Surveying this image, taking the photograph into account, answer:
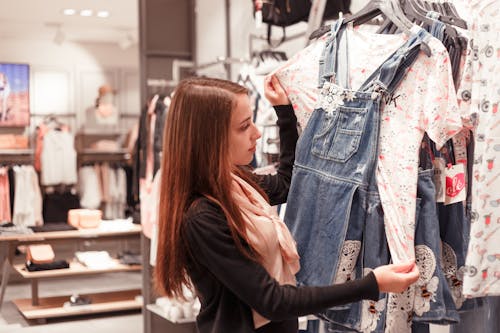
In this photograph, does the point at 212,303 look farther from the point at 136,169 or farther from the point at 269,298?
the point at 136,169

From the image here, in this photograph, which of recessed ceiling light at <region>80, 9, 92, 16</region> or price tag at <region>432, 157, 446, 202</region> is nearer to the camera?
price tag at <region>432, 157, 446, 202</region>

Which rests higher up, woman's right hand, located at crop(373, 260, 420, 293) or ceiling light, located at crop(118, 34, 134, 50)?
ceiling light, located at crop(118, 34, 134, 50)

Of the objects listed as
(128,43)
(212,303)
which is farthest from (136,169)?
(212,303)

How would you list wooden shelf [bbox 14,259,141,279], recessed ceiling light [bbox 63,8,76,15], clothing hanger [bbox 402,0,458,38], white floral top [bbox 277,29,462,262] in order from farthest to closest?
recessed ceiling light [bbox 63,8,76,15], wooden shelf [bbox 14,259,141,279], clothing hanger [bbox 402,0,458,38], white floral top [bbox 277,29,462,262]

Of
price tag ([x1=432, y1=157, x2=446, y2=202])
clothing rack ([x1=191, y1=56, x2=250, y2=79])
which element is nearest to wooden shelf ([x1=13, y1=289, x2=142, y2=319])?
clothing rack ([x1=191, y1=56, x2=250, y2=79])

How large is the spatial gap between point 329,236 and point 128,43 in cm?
707

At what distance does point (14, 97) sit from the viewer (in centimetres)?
689

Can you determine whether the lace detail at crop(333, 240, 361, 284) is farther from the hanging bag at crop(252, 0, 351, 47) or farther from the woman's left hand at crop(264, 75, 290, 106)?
the hanging bag at crop(252, 0, 351, 47)

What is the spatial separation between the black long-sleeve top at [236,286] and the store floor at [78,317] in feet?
13.8

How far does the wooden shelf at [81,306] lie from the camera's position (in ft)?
19.5

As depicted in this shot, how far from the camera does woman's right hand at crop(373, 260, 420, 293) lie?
1.61 metres

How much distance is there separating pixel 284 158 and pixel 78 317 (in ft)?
14.7

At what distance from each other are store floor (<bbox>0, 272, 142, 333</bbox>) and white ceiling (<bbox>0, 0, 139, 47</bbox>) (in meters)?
2.83

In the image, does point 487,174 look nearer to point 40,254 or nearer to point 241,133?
point 241,133
